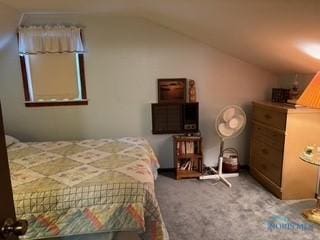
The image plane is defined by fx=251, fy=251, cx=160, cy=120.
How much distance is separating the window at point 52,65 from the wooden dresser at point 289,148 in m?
2.50

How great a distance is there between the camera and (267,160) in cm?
312

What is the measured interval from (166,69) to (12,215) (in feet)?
9.63

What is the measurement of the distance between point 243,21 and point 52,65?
253 cm

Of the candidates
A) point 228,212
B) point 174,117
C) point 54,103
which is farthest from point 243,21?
point 54,103

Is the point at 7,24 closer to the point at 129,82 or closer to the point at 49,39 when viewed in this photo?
the point at 49,39

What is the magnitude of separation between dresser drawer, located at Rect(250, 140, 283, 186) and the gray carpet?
212 mm

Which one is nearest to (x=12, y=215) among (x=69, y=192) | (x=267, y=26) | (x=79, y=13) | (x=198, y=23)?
(x=69, y=192)

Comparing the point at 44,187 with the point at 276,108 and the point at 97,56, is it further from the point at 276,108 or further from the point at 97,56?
the point at 276,108

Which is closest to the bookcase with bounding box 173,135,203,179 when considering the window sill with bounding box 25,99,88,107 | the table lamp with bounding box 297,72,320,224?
the table lamp with bounding box 297,72,320,224

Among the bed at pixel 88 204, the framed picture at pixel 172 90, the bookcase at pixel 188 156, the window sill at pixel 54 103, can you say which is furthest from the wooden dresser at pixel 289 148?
the window sill at pixel 54 103

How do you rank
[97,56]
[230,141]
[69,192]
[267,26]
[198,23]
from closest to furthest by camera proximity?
1. [69,192]
2. [267,26]
3. [198,23]
4. [97,56]
5. [230,141]

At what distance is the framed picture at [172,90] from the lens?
357cm

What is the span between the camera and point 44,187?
1.86 meters

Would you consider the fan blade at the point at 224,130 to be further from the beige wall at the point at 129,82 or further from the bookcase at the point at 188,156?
the beige wall at the point at 129,82
